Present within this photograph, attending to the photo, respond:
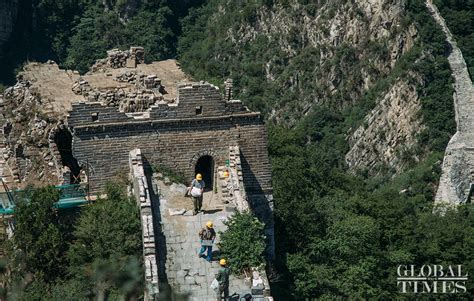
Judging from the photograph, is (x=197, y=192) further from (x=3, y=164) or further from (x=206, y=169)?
(x=3, y=164)

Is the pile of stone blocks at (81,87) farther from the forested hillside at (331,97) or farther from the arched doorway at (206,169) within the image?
the forested hillside at (331,97)

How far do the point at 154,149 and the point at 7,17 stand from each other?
120 meters

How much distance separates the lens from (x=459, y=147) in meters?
104

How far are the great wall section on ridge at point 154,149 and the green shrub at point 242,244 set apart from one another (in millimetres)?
632

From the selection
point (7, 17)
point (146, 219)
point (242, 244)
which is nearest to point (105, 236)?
point (146, 219)

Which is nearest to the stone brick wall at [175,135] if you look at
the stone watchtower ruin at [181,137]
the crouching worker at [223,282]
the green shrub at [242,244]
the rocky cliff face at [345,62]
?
the stone watchtower ruin at [181,137]

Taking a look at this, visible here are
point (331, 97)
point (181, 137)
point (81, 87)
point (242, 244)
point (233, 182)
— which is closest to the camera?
point (242, 244)

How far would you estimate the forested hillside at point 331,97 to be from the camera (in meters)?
65.0

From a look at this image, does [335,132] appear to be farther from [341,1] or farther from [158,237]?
[158,237]

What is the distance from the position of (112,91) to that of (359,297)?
45.5 ft

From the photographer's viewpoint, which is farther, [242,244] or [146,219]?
[146,219]

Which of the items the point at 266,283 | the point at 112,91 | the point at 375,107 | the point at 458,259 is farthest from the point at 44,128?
the point at 375,107

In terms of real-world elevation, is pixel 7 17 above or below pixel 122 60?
above

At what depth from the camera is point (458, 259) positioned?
70188 mm
